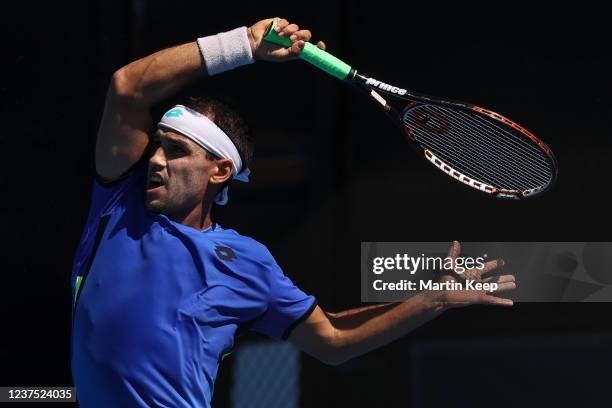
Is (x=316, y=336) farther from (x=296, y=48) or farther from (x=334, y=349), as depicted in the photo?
(x=296, y=48)

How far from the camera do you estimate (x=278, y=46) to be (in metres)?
3.80

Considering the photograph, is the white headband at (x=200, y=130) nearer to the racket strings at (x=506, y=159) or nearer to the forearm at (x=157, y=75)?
the forearm at (x=157, y=75)

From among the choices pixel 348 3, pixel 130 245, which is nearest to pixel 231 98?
pixel 348 3

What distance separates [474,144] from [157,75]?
1.16 meters

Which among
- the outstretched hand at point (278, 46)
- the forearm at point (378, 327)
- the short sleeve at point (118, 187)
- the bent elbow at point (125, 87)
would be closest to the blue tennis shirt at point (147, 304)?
the short sleeve at point (118, 187)

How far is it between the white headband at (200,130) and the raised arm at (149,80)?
97mm

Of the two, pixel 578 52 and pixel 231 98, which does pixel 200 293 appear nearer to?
pixel 231 98

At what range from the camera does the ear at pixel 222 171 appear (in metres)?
4.01

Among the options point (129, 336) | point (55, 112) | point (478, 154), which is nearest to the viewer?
point (129, 336)

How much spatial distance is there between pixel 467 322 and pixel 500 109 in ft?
2.68

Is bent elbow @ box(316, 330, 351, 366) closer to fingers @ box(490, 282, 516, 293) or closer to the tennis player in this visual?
the tennis player

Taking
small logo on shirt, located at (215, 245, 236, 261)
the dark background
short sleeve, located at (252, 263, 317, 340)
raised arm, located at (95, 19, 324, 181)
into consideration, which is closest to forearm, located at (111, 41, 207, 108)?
raised arm, located at (95, 19, 324, 181)

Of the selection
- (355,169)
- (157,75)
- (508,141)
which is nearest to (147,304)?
(157,75)

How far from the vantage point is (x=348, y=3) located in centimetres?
505
